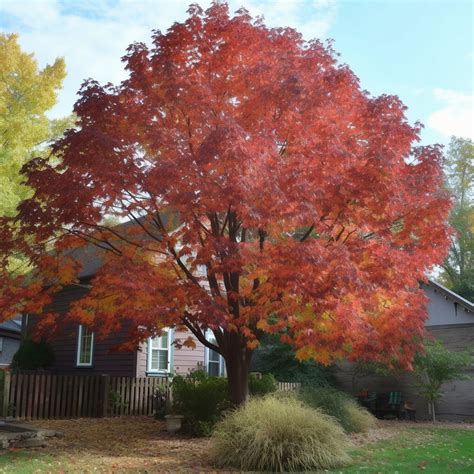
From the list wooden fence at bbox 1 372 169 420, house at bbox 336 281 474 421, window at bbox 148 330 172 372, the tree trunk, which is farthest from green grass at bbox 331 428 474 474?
window at bbox 148 330 172 372

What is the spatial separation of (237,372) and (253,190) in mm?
4500

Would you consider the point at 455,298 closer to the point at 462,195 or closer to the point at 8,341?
the point at 462,195

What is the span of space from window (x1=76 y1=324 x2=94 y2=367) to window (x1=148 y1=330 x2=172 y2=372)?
9.50 ft

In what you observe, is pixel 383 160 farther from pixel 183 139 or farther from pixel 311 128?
pixel 183 139

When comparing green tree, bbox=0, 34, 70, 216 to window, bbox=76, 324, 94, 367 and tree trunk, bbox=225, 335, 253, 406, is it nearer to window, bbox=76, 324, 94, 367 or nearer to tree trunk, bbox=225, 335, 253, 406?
window, bbox=76, 324, 94, 367

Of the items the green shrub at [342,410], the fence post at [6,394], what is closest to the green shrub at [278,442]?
the green shrub at [342,410]

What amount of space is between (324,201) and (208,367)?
12.3 m

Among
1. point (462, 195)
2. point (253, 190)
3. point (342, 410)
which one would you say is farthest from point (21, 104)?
point (462, 195)

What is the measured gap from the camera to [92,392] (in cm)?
1658

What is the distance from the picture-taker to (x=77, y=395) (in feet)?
53.9

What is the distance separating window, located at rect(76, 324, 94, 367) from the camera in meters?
21.0

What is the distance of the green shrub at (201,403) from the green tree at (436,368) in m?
7.48

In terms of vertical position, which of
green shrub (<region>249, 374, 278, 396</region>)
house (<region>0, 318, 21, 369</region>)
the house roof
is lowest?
green shrub (<region>249, 374, 278, 396</region>)

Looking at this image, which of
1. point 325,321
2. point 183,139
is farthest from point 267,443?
point 183,139
